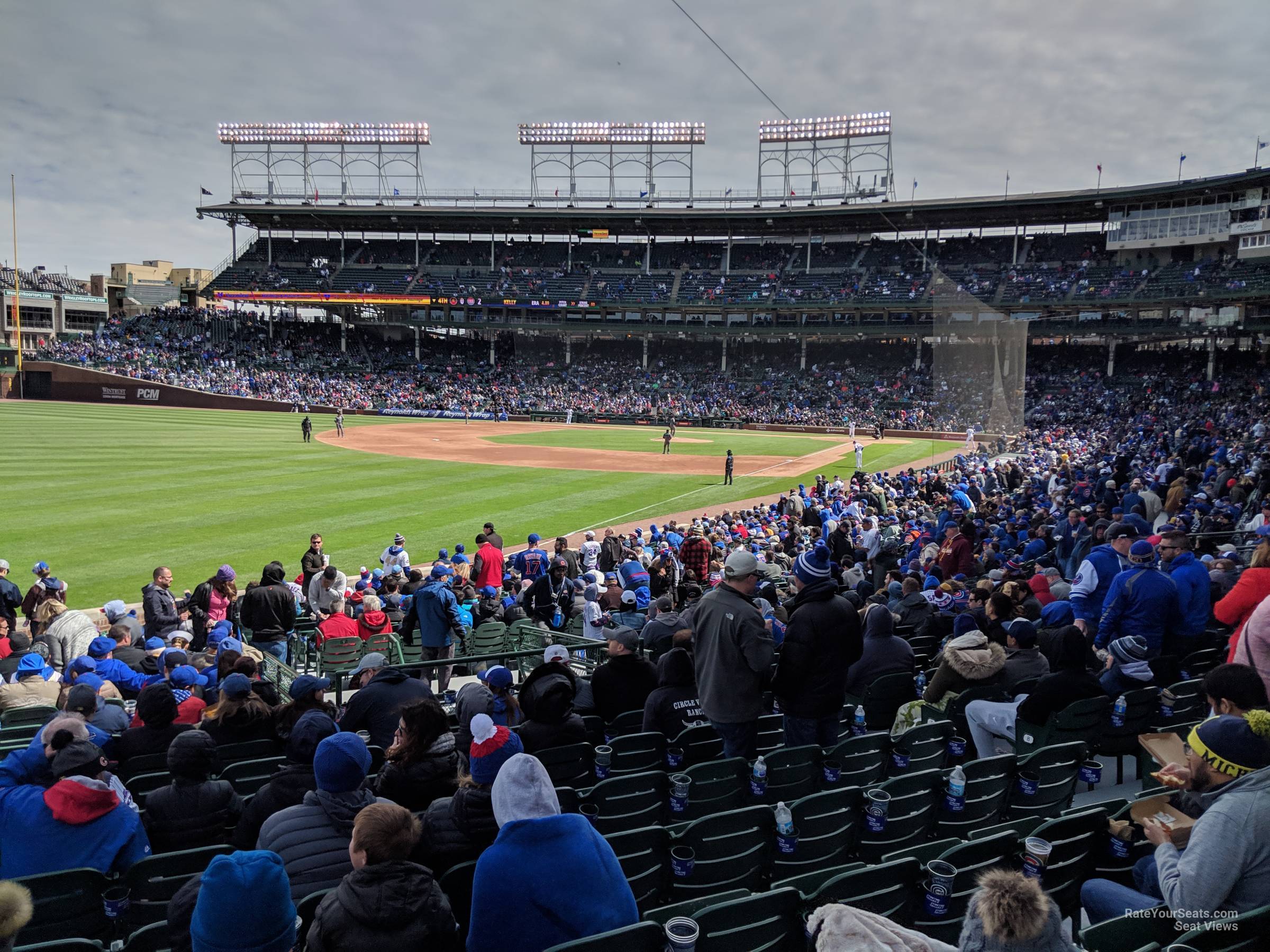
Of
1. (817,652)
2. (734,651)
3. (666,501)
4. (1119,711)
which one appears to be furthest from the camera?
(666,501)

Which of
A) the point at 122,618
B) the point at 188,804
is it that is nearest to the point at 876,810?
the point at 188,804

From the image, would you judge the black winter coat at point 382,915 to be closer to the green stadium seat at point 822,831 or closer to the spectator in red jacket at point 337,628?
the green stadium seat at point 822,831

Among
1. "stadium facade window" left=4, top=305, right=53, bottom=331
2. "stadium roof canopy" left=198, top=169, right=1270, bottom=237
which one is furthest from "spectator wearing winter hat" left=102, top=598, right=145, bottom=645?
"stadium facade window" left=4, top=305, right=53, bottom=331

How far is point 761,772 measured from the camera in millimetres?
5113

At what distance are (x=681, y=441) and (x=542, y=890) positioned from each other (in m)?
43.8

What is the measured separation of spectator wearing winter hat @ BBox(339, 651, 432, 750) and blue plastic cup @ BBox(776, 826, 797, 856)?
2.75 metres

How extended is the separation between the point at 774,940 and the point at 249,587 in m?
9.33

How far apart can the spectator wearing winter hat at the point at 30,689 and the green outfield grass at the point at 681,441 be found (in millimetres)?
33058

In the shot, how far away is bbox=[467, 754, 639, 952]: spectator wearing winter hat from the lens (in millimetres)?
3053

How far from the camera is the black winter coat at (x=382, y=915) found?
9.41ft

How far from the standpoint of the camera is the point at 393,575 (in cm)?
1227

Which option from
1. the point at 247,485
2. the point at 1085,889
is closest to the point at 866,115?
the point at 247,485

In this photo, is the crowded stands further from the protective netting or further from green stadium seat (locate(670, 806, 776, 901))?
the protective netting

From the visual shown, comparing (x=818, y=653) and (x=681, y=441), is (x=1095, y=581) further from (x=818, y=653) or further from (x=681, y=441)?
(x=681, y=441)
